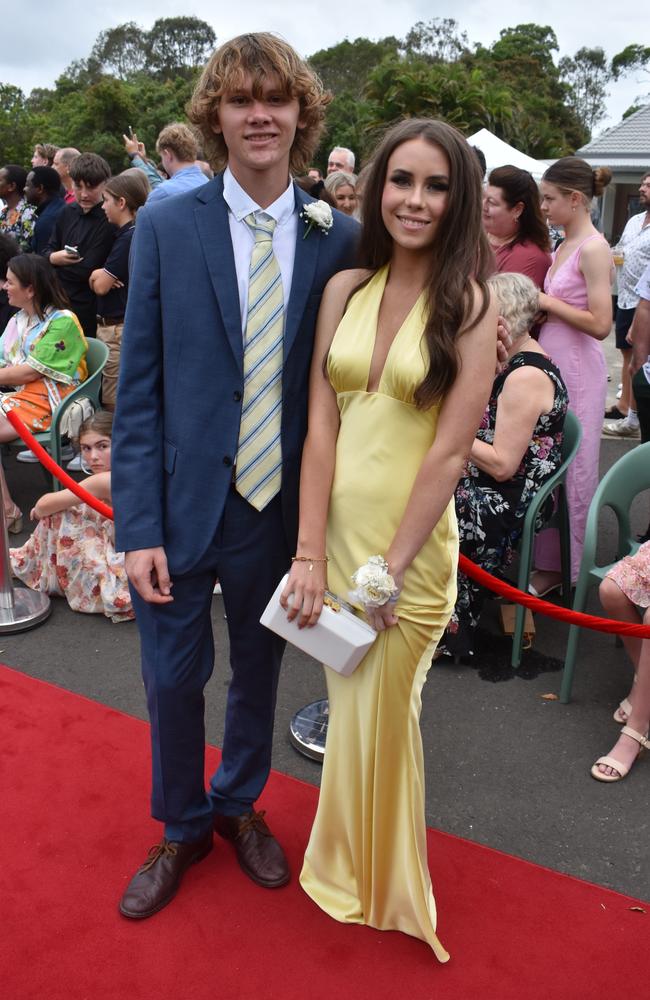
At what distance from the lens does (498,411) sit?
11.7 ft

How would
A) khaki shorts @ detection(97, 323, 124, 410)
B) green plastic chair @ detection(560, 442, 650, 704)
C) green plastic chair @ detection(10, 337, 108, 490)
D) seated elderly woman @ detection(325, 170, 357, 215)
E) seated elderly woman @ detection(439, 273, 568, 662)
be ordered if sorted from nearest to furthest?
green plastic chair @ detection(560, 442, 650, 704)
seated elderly woman @ detection(439, 273, 568, 662)
green plastic chair @ detection(10, 337, 108, 490)
khaki shorts @ detection(97, 323, 124, 410)
seated elderly woman @ detection(325, 170, 357, 215)

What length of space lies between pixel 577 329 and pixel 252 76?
2.74m

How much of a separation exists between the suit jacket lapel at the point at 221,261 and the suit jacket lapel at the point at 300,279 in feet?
0.40

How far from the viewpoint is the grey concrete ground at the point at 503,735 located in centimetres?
276

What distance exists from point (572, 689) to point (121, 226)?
4429 millimetres

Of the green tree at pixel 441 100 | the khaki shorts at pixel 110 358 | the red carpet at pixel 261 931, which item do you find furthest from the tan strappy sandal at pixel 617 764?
the green tree at pixel 441 100

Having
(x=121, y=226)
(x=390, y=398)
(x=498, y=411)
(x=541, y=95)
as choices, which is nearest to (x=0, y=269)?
(x=121, y=226)

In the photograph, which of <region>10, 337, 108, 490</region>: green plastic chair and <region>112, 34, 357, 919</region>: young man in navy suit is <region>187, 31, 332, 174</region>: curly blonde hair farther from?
<region>10, 337, 108, 490</region>: green plastic chair

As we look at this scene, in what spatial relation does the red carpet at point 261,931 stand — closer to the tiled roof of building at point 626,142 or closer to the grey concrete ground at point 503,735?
the grey concrete ground at point 503,735

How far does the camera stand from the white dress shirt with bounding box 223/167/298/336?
6.88ft

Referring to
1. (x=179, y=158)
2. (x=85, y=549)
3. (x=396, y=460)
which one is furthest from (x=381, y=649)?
(x=179, y=158)

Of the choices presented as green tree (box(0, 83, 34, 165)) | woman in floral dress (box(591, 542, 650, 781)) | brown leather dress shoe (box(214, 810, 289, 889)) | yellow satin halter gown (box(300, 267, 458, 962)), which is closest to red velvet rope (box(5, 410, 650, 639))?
woman in floral dress (box(591, 542, 650, 781))

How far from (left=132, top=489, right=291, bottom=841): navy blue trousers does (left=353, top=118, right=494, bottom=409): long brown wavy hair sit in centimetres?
59

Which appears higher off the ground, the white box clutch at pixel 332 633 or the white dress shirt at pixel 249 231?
the white dress shirt at pixel 249 231
